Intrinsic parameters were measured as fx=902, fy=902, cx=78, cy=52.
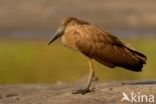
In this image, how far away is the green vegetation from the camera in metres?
18.1

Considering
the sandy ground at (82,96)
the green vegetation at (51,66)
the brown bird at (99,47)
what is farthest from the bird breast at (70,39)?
the green vegetation at (51,66)

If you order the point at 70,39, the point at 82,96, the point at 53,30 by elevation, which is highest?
the point at 53,30

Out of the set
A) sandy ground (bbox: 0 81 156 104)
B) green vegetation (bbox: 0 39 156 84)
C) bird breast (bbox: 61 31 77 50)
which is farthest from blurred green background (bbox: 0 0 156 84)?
bird breast (bbox: 61 31 77 50)

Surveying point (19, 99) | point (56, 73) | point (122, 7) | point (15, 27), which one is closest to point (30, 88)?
point (19, 99)

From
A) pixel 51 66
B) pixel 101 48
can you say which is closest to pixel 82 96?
pixel 101 48

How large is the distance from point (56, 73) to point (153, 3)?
1369cm

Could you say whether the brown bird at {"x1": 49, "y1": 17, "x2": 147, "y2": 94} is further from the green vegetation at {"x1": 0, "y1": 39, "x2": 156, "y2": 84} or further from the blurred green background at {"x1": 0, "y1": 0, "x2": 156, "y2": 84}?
the green vegetation at {"x1": 0, "y1": 39, "x2": 156, "y2": 84}

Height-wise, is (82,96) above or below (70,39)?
below

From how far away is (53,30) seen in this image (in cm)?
2747

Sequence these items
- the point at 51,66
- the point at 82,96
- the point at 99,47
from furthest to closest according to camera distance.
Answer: the point at 51,66, the point at 99,47, the point at 82,96

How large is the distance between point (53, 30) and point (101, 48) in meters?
15.1

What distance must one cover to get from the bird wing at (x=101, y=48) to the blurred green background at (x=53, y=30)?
4.59 meters

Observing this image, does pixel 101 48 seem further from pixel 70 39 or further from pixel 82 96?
pixel 82 96

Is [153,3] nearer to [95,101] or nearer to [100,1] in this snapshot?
[100,1]
